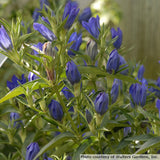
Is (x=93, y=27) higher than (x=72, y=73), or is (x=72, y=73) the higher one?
(x=93, y=27)

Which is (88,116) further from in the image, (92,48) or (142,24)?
(142,24)

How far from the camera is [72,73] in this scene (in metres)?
0.47

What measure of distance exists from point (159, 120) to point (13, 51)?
0.77 ft

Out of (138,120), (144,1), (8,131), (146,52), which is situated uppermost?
(144,1)

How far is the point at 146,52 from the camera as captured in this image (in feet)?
10.5

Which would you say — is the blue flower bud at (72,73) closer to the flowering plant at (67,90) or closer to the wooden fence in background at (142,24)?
the flowering plant at (67,90)

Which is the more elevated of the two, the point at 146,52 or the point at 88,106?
the point at 146,52

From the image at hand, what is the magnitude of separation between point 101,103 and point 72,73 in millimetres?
62

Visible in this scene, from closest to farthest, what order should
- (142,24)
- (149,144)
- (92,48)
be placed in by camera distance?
(149,144)
(92,48)
(142,24)

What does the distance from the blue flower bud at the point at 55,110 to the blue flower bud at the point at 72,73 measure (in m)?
0.05

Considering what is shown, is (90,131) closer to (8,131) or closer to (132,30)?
(8,131)

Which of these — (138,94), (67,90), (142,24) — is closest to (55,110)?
(67,90)

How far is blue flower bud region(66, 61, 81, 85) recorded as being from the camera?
46 cm

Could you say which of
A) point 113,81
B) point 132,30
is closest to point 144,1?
point 132,30
